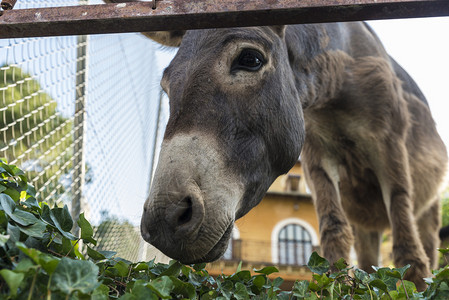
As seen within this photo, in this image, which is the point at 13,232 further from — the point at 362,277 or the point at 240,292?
the point at 362,277

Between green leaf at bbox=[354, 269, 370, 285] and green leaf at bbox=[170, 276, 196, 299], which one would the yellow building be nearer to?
green leaf at bbox=[354, 269, 370, 285]

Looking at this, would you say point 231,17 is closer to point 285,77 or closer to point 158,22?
point 158,22

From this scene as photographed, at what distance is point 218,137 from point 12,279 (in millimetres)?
1192

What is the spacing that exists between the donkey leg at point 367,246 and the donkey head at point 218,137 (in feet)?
11.0

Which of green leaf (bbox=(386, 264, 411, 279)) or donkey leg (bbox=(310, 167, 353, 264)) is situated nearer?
green leaf (bbox=(386, 264, 411, 279))

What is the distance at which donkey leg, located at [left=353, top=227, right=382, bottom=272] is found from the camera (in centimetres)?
556

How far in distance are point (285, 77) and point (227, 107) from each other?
0.67 m

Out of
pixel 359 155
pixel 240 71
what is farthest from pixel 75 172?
pixel 359 155

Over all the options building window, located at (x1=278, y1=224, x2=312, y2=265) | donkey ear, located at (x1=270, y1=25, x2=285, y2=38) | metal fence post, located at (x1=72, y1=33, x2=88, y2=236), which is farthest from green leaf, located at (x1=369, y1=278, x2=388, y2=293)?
building window, located at (x1=278, y1=224, x2=312, y2=265)

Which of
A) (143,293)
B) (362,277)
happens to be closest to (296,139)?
(362,277)

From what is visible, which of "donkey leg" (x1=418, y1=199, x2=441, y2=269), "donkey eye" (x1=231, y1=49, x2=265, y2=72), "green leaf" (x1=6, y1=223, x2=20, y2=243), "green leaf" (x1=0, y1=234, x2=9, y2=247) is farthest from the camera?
"donkey leg" (x1=418, y1=199, x2=441, y2=269)

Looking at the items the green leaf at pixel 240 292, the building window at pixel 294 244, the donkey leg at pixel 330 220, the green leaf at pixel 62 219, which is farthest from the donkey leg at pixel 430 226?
the building window at pixel 294 244

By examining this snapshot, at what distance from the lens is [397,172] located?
411 cm

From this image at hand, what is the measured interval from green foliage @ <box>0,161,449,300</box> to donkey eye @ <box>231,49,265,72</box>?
3.64 feet
